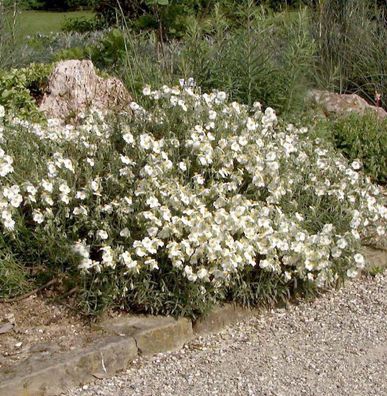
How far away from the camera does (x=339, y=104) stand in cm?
752

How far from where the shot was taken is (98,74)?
6781mm

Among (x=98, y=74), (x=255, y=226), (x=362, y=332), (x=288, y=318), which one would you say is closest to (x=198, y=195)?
(x=255, y=226)

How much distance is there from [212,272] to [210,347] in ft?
1.29

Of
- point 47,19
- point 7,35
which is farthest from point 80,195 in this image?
point 47,19

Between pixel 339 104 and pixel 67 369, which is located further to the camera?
pixel 339 104

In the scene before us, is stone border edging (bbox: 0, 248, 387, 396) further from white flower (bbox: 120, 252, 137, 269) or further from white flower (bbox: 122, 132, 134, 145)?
white flower (bbox: 122, 132, 134, 145)

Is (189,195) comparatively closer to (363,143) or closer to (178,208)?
(178,208)

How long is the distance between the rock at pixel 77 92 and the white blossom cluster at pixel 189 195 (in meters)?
0.92

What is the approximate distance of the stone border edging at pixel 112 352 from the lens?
3.85m

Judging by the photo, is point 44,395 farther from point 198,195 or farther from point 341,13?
point 341,13

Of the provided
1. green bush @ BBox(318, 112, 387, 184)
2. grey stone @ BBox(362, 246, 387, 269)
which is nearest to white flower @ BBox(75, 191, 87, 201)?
grey stone @ BBox(362, 246, 387, 269)

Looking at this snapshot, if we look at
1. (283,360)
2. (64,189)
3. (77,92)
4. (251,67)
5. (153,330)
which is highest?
(64,189)

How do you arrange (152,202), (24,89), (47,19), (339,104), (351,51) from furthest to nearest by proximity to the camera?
1. (47,19)
2. (351,51)
3. (339,104)
4. (24,89)
5. (152,202)

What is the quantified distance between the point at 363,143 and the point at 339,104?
857 mm
